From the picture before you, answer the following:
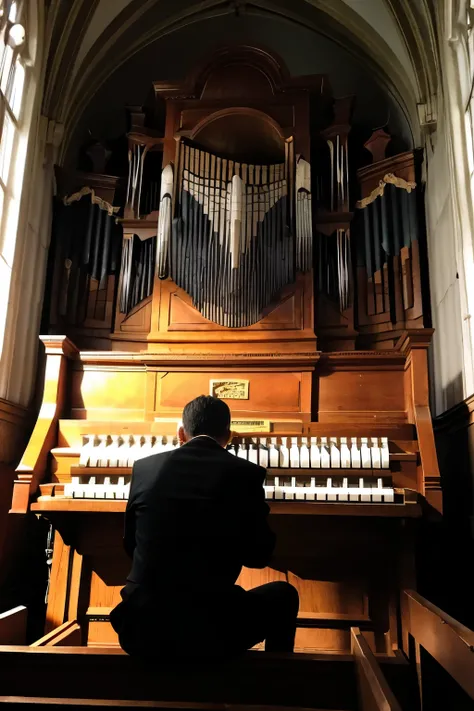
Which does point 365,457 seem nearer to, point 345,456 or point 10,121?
point 345,456

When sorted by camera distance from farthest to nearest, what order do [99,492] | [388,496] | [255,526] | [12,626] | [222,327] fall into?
[222,327]
[99,492]
[388,496]
[12,626]
[255,526]

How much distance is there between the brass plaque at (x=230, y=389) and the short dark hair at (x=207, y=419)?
146 centimetres

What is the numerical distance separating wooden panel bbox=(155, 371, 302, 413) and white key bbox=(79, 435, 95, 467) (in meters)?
0.61

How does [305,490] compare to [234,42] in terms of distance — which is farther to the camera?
[234,42]

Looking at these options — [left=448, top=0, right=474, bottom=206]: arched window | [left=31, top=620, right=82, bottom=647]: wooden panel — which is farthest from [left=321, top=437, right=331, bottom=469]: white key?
[left=448, top=0, right=474, bottom=206]: arched window

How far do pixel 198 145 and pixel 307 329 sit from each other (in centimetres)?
179

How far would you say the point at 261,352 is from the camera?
3.57 meters

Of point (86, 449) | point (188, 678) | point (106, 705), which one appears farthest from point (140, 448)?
point (106, 705)

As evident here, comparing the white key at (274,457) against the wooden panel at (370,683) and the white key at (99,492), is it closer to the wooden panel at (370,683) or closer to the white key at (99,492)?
the white key at (99,492)

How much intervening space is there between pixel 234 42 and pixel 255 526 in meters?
4.43

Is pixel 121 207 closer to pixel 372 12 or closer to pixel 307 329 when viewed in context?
pixel 307 329

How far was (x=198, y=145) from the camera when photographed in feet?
14.6

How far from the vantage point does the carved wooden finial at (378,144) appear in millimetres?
4793

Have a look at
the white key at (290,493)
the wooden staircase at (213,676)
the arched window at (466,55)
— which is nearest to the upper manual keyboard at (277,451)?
the white key at (290,493)
